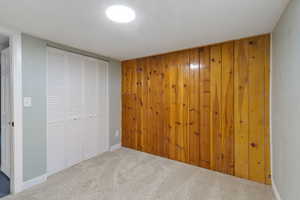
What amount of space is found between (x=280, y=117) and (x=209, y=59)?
1.28m

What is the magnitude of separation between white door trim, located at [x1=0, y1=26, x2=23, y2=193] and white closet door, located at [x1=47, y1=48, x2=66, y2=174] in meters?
0.38

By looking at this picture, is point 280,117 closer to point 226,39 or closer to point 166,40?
point 226,39

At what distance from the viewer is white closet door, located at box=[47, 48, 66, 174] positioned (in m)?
2.29

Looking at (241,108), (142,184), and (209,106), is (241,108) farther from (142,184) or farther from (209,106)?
(142,184)

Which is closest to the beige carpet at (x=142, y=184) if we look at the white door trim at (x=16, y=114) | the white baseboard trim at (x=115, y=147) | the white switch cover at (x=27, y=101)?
the white door trim at (x=16, y=114)

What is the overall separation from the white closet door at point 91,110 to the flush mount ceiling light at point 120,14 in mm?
1499

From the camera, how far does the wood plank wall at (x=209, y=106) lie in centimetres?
208

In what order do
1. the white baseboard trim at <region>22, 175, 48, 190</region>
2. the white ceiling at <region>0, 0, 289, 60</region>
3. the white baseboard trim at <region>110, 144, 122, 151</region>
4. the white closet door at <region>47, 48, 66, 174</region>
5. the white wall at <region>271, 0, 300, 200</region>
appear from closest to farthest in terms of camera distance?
1. the white wall at <region>271, 0, 300, 200</region>
2. the white ceiling at <region>0, 0, 289, 60</region>
3. the white baseboard trim at <region>22, 175, 48, 190</region>
4. the white closet door at <region>47, 48, 66, 174</region>
5. the white baseboard trim at <region>110, 144, 122, 151</region>

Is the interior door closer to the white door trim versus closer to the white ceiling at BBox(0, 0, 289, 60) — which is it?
the white door trim

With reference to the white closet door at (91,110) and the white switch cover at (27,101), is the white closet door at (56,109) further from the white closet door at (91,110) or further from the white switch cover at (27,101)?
the white closet door at (91,110)

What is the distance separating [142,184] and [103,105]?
5.95ft

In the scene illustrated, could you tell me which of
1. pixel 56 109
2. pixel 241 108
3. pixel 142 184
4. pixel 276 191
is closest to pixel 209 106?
pixel 241 108

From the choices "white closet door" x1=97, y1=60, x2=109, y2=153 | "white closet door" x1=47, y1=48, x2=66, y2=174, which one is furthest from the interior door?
"white closet door" x1=97, y1=60, x2=109, y2=153

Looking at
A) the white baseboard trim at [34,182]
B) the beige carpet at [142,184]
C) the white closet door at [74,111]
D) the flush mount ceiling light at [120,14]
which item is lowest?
the beige carpet at [142,184]
